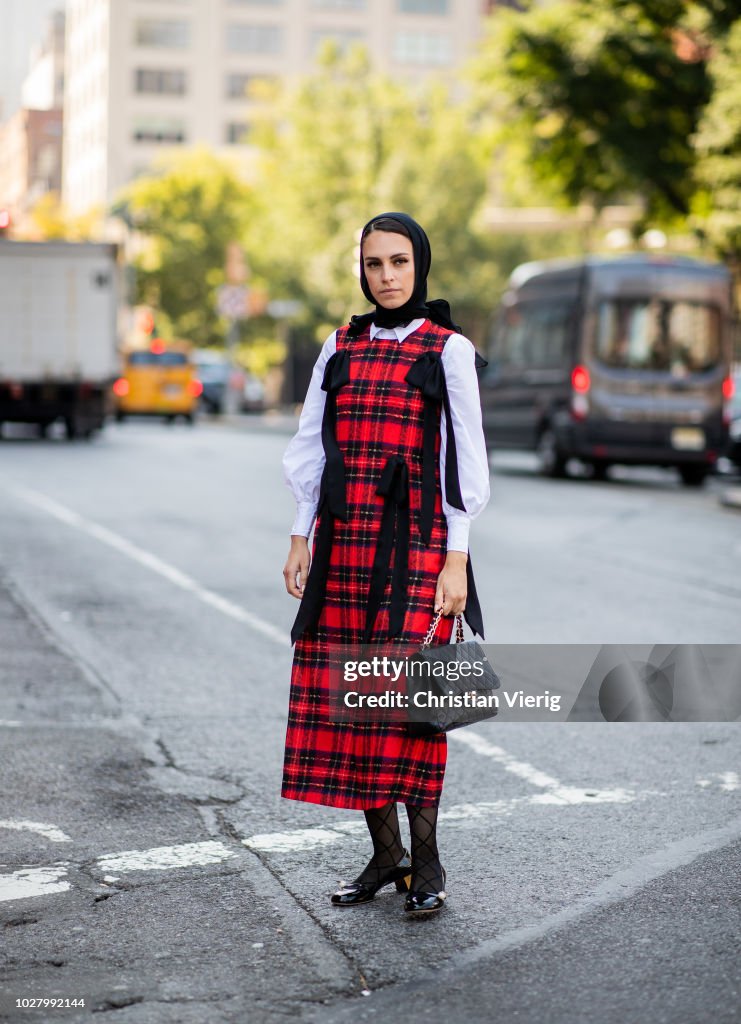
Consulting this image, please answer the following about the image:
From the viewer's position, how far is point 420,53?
116m

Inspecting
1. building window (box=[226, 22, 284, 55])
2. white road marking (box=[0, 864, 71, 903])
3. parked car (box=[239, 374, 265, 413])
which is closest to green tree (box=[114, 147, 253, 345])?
parked car (box=[239, 374, 265, 413])

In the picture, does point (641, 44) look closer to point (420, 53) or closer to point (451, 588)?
point (451, 588)

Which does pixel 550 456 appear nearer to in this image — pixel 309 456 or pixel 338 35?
pixel 309 456

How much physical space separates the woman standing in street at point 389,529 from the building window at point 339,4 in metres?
115

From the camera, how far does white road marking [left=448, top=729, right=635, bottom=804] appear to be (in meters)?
5.76

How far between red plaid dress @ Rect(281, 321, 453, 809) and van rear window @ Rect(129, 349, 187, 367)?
34.8m

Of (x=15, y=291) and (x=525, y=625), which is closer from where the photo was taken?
(x=525, y=625)

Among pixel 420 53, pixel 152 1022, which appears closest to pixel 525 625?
pixel 152 1022

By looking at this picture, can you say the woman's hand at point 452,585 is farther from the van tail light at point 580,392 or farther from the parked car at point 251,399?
the parked car at point 251,399

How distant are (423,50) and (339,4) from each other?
620cm

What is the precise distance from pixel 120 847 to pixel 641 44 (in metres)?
25.5

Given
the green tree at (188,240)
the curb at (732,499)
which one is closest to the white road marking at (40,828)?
the curb at (732,499)

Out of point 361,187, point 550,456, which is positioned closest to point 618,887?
point 550,456

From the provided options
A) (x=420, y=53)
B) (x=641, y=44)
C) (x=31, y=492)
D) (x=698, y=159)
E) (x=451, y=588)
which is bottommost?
(x=31, y=492)
